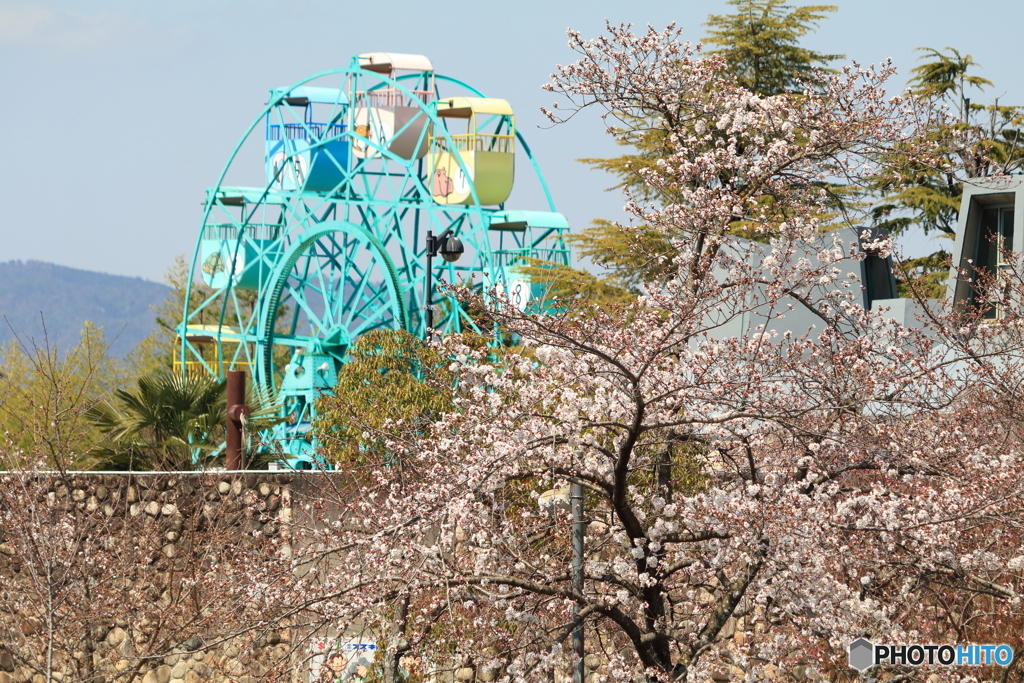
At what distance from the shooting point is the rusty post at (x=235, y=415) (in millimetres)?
12875

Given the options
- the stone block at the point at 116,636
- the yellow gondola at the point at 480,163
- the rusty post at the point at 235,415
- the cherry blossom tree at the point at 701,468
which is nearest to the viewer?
the cherry blossom tree at the point at 701,468

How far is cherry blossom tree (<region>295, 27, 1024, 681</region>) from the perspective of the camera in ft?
20.4

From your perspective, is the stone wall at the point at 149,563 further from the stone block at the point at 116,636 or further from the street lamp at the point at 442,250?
the street lamp at the point at 442,250

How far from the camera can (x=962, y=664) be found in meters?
7.27

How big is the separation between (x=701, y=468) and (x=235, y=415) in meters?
6.79

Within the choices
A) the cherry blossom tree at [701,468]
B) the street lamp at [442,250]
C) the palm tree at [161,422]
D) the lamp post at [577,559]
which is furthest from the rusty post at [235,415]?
the lamp post at [577,559]

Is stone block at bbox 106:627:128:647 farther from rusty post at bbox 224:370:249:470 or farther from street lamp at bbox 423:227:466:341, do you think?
street lamp at bbox 423:227:466:341

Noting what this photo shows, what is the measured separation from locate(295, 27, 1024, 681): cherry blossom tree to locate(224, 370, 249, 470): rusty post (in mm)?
4875

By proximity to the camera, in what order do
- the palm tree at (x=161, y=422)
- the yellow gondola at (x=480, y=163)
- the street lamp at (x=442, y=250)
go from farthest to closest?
the yellow gondola at (x=480, y=163), the street lamp at (x=442, y=250), the palm tree at (x=161, y=422)

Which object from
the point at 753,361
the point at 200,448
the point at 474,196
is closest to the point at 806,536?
the point at 753,361

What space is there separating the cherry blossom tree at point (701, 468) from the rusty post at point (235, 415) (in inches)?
192

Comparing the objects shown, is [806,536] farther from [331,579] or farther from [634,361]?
[331,579]

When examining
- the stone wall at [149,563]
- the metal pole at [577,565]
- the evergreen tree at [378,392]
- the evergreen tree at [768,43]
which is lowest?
the stone wall at [149,563]

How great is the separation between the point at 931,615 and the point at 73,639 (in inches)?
287
